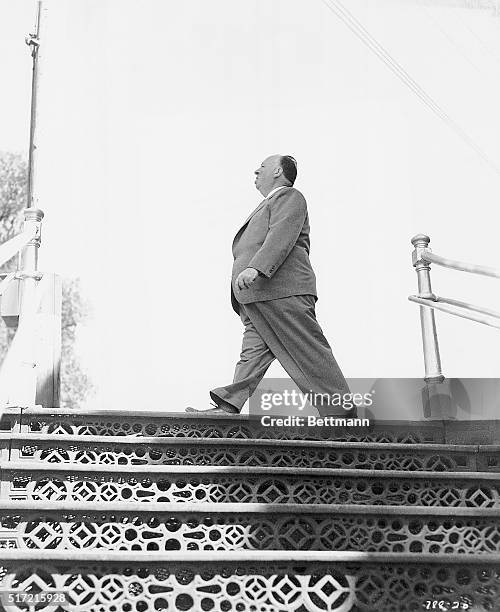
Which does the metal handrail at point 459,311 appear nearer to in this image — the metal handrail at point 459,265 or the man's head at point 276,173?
the metal handrail at point 459,265

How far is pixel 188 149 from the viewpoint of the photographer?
9602 millimetres

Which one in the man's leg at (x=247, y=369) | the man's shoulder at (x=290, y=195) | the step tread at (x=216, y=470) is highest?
the man's shoulder at (x=290, y=195)

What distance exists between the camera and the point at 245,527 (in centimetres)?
214

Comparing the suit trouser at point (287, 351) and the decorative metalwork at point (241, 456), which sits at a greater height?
the suit trouser at point (287, 351)

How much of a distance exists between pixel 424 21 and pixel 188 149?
124 inches

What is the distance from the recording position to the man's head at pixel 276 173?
3766 millimetres

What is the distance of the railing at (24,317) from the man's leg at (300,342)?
96cm

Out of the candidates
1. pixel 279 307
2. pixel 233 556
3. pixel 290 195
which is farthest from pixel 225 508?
pixel 290 195

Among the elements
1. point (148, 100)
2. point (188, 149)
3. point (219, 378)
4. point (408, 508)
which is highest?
point (148, 100)

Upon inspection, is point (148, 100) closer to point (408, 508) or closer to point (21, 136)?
point (21, 136)

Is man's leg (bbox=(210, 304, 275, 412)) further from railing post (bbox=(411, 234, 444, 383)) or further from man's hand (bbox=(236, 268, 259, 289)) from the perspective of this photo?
railing post (bbox=(411, 234, 444, 383))

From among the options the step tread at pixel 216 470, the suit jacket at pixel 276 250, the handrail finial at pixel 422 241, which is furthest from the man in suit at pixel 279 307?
the step tread at pixel 216 470

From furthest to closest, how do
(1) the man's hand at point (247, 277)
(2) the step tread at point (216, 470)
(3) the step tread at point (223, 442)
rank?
1. (1) the man's hand at point (247, 277)
2. (3) the step tread at point (223, 442)
3. (2) the step tread at point (216, 470)

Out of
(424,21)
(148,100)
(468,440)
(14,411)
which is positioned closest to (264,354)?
(468,440)
